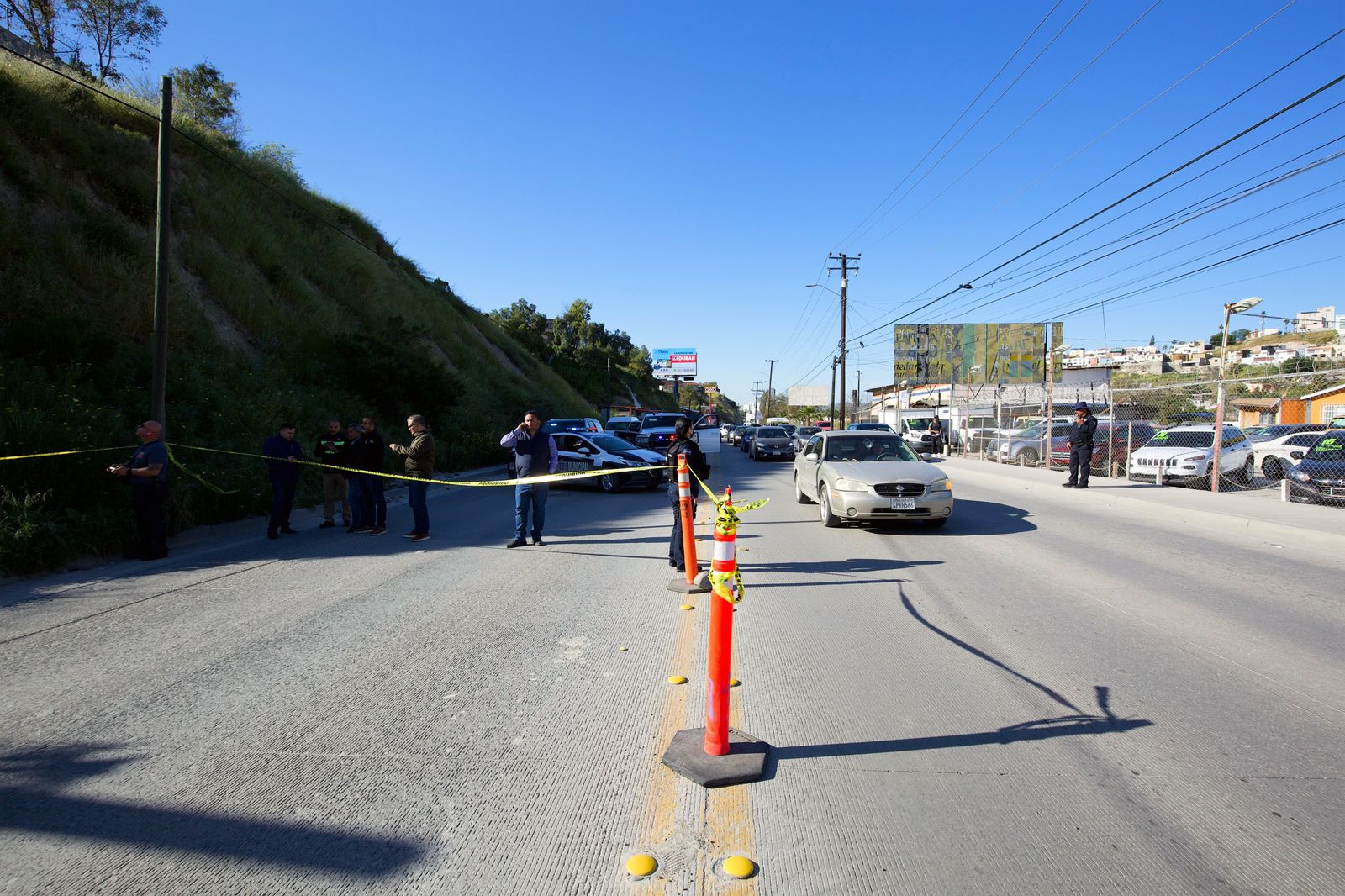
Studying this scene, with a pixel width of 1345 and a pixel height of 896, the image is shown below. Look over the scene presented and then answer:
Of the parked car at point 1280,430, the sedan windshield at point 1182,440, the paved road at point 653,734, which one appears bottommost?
the paved road at point 653,734

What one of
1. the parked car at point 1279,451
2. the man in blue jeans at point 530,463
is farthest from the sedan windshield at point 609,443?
the parked car at point 1279,451

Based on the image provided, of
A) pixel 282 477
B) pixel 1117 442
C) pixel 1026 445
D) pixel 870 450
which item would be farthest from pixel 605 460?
pixel 1026 445

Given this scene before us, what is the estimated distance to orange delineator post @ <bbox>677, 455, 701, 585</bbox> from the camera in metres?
7.46

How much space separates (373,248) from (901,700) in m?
43.0

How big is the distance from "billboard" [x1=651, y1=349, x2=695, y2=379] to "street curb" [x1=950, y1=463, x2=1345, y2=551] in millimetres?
92667

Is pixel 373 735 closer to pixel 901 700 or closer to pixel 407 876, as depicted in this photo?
pixel 407 876

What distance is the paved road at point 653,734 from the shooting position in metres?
3.01

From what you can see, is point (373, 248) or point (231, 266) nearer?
point (231, 266)

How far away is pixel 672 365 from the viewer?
110 m

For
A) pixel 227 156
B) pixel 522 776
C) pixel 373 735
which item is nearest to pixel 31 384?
pixel 373 735

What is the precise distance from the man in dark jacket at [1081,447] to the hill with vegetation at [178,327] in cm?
1575

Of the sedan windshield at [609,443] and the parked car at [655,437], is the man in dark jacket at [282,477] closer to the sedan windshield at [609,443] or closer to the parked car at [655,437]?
the sedan windshield at [609,443]

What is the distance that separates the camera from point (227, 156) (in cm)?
3073

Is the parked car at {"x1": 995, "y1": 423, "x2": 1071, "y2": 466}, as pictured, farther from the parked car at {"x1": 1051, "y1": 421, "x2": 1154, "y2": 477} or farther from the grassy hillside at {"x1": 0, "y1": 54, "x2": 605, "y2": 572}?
the grassy hillside at {"x1": 0, "y1": 54, "x2": 605, "y2": 572}
